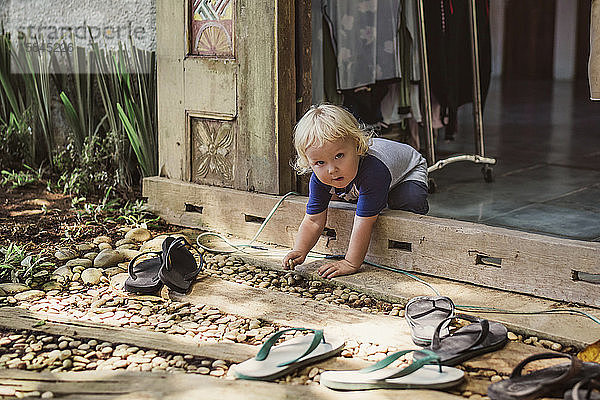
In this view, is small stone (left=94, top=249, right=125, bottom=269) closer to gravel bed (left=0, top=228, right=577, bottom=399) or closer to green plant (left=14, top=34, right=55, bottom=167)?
gravel bed (left=0, top=228, right=577, bottom=399)

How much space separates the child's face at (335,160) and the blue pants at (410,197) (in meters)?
0.41

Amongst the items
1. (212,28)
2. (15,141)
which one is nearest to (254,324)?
(212,28)

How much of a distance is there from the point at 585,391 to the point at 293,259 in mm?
1430

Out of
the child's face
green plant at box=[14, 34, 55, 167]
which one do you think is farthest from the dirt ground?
the child's face

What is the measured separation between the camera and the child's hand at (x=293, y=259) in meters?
3.12

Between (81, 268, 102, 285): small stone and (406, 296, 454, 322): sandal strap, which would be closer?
(406, 296, 454, 322): sandal strap

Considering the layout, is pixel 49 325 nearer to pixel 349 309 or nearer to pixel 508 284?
pixel 349 309

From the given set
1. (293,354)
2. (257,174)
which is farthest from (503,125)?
(293,354)

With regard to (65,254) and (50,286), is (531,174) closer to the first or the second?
(65,254)

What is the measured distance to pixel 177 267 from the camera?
304 centimetres

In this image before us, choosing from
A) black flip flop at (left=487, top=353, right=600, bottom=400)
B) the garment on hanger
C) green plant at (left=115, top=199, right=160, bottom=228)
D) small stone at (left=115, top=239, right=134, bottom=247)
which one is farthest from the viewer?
the garment on hanger

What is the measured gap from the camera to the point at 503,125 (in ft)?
23.5

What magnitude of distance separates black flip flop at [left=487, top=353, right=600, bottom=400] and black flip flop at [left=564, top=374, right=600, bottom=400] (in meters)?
0.04

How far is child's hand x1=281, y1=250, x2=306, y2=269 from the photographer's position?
312 centimetres
